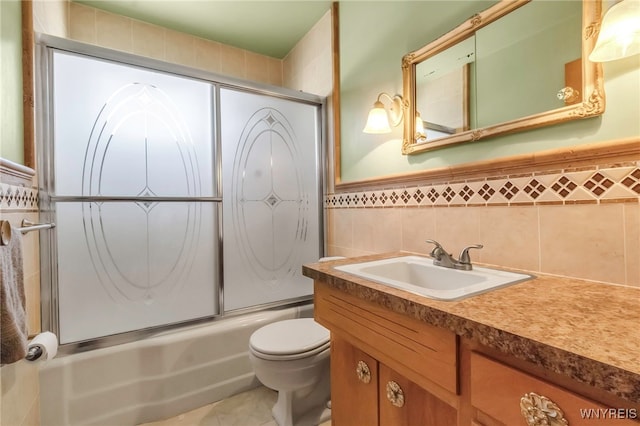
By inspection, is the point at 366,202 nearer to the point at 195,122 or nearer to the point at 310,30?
the point at 195,122

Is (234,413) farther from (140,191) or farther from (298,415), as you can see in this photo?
(140,191)

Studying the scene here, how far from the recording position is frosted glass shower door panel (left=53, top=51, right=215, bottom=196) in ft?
4.41

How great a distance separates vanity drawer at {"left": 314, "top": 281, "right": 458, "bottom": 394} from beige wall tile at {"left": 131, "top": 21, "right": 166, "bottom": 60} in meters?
2.30

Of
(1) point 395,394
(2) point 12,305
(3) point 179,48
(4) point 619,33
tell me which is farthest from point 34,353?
(3) point 179,48

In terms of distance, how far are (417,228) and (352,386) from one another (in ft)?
2.46

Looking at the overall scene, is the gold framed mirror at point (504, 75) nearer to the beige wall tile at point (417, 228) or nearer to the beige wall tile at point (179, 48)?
the beige wall tile at point (417, 228)

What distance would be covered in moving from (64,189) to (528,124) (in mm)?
2010

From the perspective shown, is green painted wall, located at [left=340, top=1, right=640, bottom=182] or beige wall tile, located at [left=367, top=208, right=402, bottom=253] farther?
beige wall tile, located at [left=367, top=208, right=402, bottom=253]

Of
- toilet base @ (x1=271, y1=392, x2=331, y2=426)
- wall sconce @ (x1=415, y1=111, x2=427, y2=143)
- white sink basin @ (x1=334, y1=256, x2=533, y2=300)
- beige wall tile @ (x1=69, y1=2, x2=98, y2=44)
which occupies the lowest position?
toilet base @ (x1=271, y1=392, x2=331, y2=426)

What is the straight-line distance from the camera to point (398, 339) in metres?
0.72

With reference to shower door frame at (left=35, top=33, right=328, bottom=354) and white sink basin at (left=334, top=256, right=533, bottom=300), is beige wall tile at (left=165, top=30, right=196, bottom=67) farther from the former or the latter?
white sink basin at (left=334, top=256, right=533, bottom=300)

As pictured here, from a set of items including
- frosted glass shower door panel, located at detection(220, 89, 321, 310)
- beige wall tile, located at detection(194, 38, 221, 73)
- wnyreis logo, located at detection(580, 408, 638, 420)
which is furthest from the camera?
beige wall tile, located at detection(194, 38, 221, 73)

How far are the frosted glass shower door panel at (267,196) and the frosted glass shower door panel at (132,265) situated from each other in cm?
15

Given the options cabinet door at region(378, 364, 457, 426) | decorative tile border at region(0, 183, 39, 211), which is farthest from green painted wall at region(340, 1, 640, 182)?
decorative tile border at region(0, 183, 39, 211)
